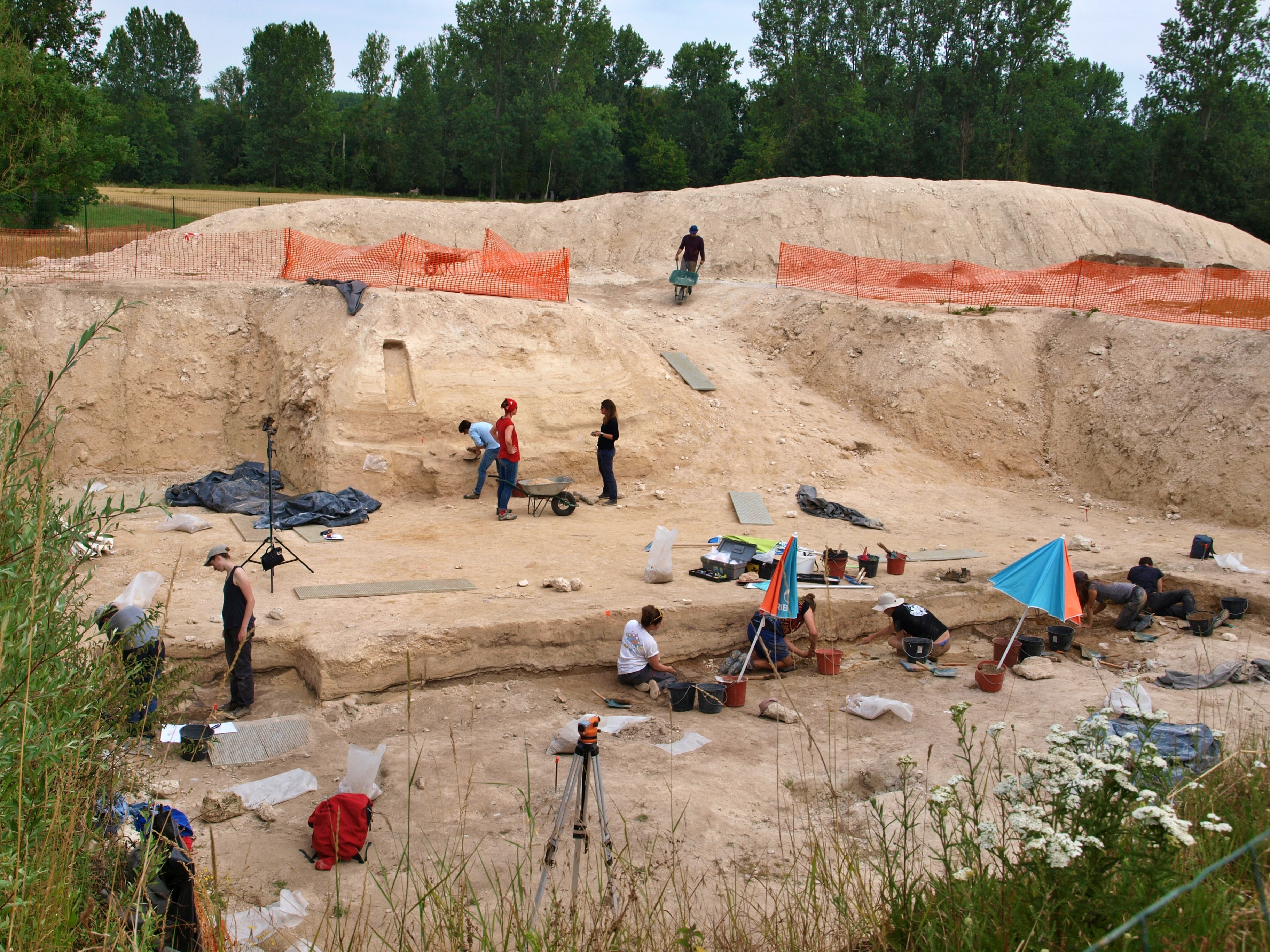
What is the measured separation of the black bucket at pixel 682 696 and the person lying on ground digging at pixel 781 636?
95 cm

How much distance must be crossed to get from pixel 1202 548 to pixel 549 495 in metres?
8.91

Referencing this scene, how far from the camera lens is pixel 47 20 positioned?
3030cm

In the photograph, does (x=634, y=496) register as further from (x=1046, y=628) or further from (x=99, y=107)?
(x=99, y=107)

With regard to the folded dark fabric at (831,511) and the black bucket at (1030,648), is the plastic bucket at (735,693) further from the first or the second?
the folded dark fabric at (831,511)

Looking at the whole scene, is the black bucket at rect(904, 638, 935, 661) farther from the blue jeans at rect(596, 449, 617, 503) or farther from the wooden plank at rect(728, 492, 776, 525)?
the blue jeans at rect(596, 449, 617, 503)

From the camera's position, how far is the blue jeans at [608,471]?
1387cm

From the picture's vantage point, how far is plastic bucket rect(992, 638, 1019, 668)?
9.98 meters

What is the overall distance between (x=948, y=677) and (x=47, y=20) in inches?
1385

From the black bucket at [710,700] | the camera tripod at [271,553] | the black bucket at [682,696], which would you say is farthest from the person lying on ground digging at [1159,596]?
the camera tripod at [271,553]

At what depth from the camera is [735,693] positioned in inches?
338

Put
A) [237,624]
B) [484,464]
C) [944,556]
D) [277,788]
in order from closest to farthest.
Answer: [277,788]
[237,624]
[944,556]
[484,464]

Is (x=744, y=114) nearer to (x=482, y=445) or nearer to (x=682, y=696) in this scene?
(x=482, y=445)

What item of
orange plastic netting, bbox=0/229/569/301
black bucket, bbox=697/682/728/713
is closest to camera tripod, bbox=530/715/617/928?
black bucket, bbox=697/682/728/713

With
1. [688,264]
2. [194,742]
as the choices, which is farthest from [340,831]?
[688,264]
